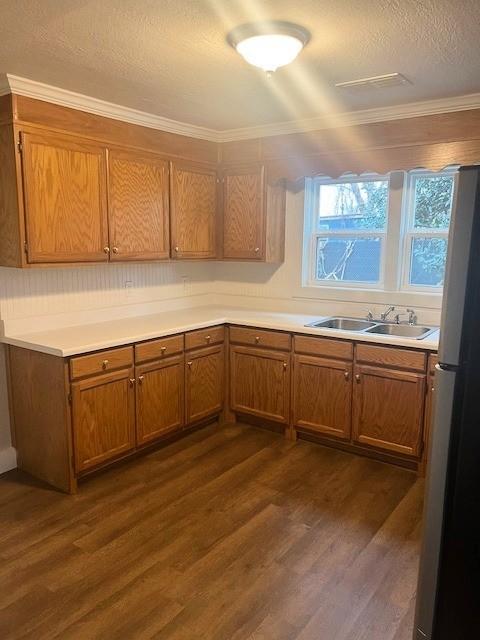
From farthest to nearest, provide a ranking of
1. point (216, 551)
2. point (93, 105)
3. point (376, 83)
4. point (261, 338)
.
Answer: point (261, 338) → point (93, 105) → point (376, 83) → point (216, 551)

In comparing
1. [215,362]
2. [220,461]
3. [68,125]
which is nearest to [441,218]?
[215,362]

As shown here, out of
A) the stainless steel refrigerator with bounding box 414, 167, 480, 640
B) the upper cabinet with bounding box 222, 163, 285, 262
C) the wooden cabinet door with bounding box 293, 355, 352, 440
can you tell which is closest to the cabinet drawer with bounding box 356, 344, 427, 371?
the wooden cabinet door with bounding box 293, 355, 352, 440

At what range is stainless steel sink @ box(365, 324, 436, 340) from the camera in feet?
11.5

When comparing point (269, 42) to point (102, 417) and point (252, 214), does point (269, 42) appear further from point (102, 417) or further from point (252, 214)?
point (102, 417)

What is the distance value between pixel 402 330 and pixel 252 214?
1.49m

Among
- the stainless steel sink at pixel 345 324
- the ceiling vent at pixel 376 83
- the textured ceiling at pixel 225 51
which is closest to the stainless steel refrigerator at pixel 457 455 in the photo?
the textured ceiling at pixel 225 51

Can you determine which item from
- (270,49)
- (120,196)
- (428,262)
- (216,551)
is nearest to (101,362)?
(120,196)

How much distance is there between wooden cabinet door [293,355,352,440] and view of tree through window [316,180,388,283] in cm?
89

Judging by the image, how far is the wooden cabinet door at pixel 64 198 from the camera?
9.18ft

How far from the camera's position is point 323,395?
3.50 meters

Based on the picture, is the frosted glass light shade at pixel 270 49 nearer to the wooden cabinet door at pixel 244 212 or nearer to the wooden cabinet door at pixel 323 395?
the wooden cabinet door at pixel 244 212

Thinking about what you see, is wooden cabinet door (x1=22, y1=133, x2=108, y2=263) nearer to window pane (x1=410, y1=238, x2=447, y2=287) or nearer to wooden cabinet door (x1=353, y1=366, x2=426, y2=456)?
wooden cabinet door (x1=353, y1=366, x2=426, y2=456)

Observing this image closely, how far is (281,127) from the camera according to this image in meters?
3.71

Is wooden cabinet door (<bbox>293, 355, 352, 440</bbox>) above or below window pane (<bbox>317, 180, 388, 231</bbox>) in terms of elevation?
below
